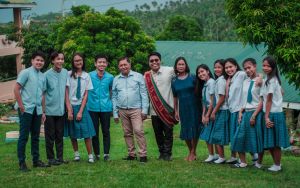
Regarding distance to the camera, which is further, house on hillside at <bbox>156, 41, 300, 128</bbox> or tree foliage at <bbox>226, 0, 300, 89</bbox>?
house on hillside at <bbox>156, 41, 300, 128</bbox>

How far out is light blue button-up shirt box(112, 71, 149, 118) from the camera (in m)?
9.11

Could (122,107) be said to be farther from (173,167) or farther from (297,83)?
(297,83)

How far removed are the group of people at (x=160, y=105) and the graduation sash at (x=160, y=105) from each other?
0.06ft

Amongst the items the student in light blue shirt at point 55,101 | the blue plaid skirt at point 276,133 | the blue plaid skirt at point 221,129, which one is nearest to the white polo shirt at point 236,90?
the blue plaid skirt at point 221,129

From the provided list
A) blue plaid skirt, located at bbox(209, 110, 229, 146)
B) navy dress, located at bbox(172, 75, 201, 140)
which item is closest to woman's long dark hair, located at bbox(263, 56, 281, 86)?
blue plaid skirt, located at bbox(209, 110, 229, 146)

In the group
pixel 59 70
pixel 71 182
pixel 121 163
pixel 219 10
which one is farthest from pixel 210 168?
pixel 219 10

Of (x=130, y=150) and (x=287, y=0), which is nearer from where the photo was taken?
(x=130, y=150)

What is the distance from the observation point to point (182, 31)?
144 feet

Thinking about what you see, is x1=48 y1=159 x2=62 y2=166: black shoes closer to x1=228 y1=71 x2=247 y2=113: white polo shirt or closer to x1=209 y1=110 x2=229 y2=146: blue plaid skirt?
x1=209 y1=110 x2=229 y2=146: blue plaid skirt

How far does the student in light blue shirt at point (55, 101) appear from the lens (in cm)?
860

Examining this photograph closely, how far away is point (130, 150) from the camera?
30.8ft

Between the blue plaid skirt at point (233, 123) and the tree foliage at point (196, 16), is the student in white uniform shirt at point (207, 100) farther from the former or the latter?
the tree foliage at point (196, 16)

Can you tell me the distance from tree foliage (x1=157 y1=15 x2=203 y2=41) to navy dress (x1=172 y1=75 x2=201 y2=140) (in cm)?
3436

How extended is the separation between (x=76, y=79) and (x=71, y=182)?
2158 mm
